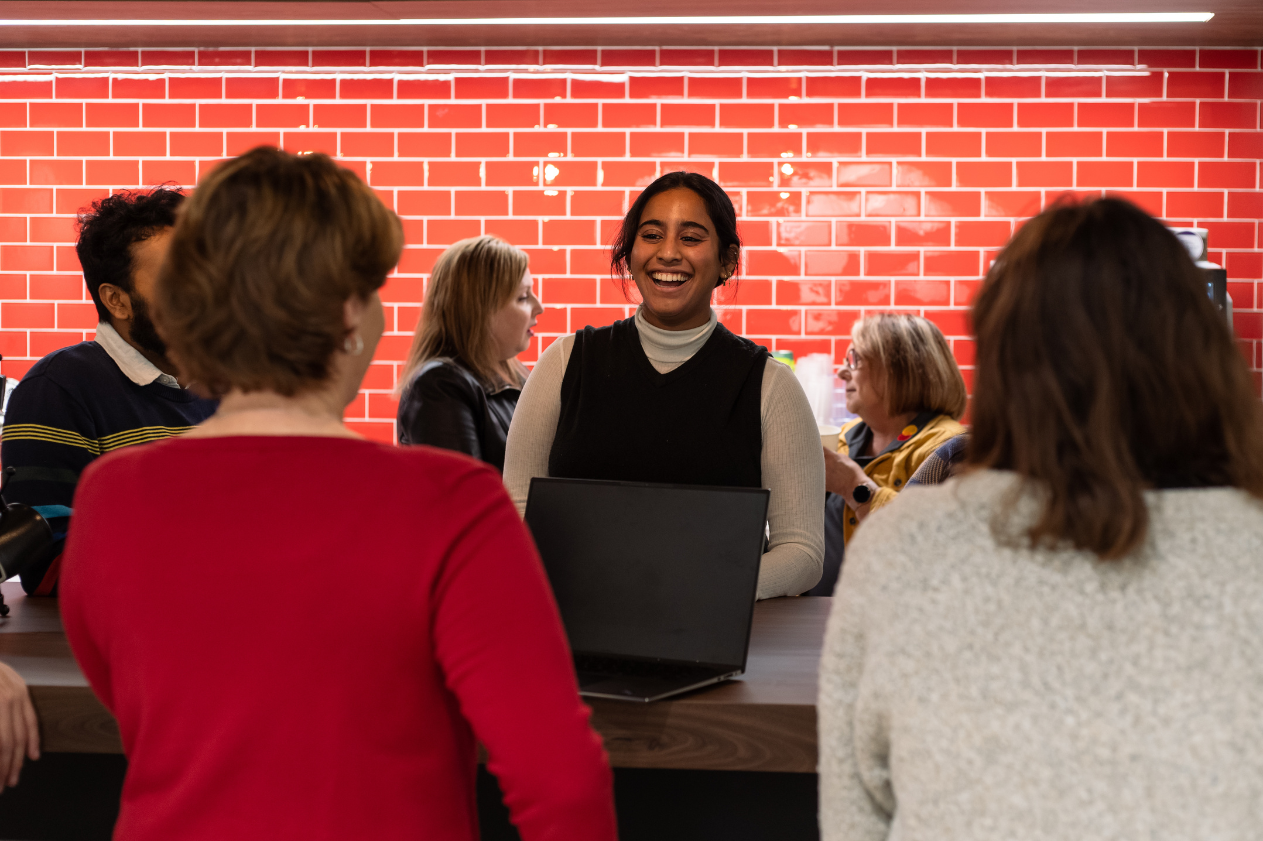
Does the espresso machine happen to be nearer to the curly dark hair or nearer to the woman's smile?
the woman's smile

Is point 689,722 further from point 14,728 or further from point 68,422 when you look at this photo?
point 68,422

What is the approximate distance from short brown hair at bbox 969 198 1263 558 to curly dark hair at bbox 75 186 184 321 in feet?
5.05

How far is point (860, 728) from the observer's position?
0.87 m

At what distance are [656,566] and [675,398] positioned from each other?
1.96 ft

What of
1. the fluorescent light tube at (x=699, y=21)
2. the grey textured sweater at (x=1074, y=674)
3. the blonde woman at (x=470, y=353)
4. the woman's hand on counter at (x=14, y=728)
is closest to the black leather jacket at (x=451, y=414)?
the blonde woman at (x=470, y=353)

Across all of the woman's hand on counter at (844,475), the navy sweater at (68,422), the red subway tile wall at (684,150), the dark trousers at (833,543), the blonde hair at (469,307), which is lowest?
the dark trousers at (833,543)

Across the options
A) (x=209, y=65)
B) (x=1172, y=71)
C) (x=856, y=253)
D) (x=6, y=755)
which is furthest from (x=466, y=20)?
(x=6, y=755)

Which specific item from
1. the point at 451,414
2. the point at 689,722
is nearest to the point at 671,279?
the point at 451,414

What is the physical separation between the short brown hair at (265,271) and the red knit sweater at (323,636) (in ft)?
0.23

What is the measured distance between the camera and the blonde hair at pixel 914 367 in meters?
2.87

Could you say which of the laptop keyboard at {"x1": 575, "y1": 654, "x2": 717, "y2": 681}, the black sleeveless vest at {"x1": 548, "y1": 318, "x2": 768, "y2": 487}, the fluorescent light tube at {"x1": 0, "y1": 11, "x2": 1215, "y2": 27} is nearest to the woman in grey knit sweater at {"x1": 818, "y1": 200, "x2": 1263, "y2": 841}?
the laptop keyboard at {"x1": 575, "y1": 654, "x2": 717, "y2": 681}

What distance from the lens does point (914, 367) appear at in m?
2.87

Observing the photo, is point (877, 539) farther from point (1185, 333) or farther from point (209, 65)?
point (209, 65)

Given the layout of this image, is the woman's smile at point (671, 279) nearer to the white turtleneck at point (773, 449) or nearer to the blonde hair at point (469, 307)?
the white turtleneck at point (773, 449)
